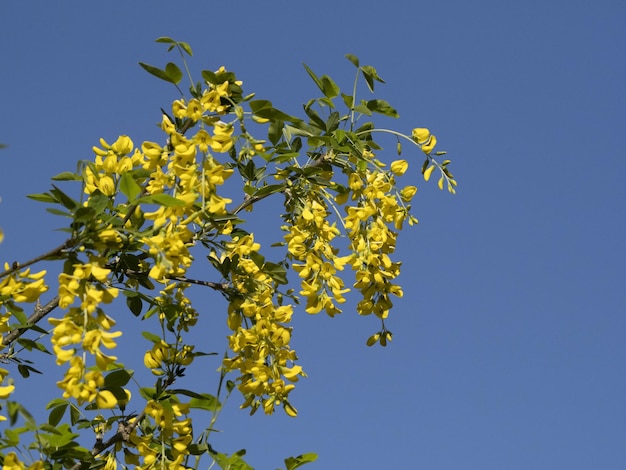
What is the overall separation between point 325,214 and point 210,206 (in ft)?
2.16

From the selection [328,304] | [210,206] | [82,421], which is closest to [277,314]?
[328,304]

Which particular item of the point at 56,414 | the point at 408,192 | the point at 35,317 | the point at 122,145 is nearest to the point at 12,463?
the point at 56,414

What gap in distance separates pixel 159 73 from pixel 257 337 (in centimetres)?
82

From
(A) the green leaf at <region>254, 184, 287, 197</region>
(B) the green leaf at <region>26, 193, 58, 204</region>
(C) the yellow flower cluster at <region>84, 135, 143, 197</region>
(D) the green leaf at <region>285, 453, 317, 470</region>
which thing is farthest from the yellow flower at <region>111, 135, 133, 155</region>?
(D) the green leaf at <region>285, 453, 317, 470</region>

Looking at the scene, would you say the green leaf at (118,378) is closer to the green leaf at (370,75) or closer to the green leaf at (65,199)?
the green leaf at (65,199)

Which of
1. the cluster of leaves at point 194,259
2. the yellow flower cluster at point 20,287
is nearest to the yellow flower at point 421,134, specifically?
the cluster of leaves at point 194,259

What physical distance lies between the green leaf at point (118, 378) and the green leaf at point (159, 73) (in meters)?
0.83

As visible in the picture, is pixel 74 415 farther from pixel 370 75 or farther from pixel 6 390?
pixel 370 75

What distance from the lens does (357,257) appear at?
2.64m

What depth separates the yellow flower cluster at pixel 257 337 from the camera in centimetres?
248

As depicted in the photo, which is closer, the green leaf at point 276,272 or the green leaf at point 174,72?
the green leaf at point 174,72

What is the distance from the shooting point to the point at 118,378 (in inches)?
92.0

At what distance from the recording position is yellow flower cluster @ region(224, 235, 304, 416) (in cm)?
248

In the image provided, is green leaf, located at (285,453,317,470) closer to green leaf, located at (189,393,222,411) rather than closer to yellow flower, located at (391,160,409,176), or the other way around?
green leaf, located at (189,393,222,411)
